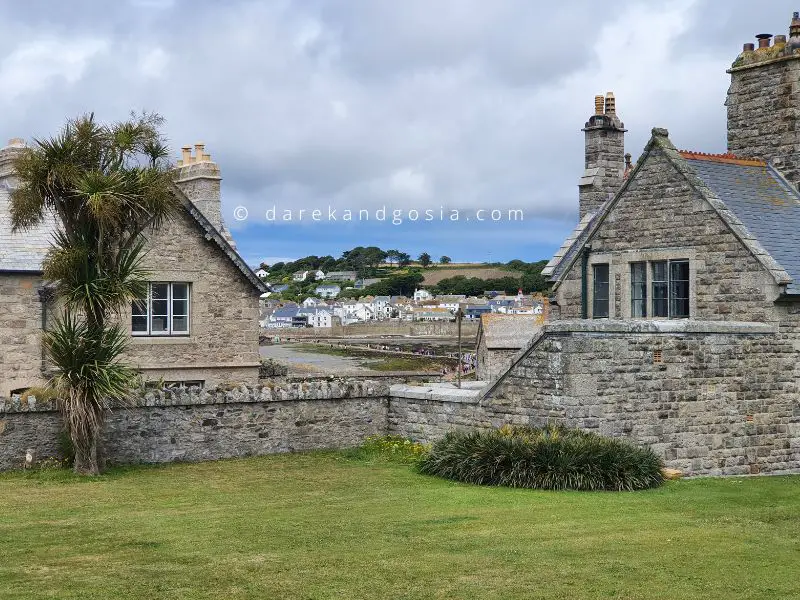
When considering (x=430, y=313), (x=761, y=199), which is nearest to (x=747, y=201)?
(x=761, y=199)

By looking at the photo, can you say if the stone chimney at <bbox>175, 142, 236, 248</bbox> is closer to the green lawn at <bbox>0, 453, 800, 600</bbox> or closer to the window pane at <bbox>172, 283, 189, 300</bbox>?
the window pane at <bbox>172, 283, 189, 300</bbox>

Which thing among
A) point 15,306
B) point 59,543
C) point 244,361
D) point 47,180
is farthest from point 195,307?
point 59,543

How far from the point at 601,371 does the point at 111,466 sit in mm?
8350

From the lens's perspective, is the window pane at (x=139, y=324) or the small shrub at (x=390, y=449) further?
the window pane at (x=139, y=324)

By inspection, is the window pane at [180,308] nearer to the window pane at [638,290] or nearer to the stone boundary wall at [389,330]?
the window pane at [638,290]

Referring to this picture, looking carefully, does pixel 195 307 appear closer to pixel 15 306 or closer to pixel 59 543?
pixel 15 306

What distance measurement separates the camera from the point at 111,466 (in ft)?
60.1

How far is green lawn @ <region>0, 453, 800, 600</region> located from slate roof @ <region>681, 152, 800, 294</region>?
513cm

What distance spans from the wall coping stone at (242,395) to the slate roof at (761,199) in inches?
303

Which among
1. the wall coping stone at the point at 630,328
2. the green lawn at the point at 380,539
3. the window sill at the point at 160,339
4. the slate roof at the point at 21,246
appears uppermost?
the slate roof at the point at 21,246

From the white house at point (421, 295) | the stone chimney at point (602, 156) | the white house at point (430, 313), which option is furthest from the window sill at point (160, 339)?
the white house at point (421, 295)

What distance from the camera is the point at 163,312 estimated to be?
975 inches

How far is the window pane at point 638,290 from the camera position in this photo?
22078 mm

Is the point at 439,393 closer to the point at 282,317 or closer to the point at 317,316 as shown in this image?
the point at 317,316
